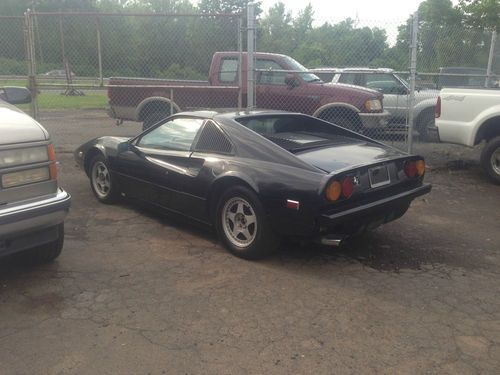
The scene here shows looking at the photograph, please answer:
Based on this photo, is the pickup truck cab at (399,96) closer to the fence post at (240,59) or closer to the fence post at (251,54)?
the fence post at (240,59)

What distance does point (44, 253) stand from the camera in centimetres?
417

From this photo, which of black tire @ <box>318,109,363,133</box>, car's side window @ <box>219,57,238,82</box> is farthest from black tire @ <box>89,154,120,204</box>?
black tire @ <box>318,109,363,133</box>

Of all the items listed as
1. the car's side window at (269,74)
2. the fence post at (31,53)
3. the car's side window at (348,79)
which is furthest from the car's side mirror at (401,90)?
the fence post at (31,53)

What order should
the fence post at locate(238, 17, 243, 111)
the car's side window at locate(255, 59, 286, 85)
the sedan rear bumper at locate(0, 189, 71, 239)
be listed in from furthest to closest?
the car's side window at locate(255, 59, 286, 85) → the fence post at locate(238, 17, 243, 111) → the sedan rear bumper at locate(0, 189, 71, 239)

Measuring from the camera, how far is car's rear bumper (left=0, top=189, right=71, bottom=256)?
3.41 metres

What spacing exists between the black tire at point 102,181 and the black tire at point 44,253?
1.70 m

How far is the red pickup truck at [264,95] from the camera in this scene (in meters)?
9.02

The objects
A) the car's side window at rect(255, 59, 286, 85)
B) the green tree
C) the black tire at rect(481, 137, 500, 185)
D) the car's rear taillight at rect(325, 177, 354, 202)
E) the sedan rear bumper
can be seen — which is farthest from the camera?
the green tree

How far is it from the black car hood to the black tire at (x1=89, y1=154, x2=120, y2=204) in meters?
2.61

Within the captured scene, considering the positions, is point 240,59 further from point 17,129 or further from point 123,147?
point 17,129

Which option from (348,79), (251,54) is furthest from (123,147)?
(348,79)

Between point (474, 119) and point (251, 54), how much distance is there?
143 inches

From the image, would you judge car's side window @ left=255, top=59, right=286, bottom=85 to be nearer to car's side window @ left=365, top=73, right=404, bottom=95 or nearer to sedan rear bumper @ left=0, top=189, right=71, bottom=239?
car's side window @ left=365, top=73, right=404, bottom=95

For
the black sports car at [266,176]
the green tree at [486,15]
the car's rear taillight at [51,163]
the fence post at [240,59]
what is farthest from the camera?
the green tree at [486,15]
